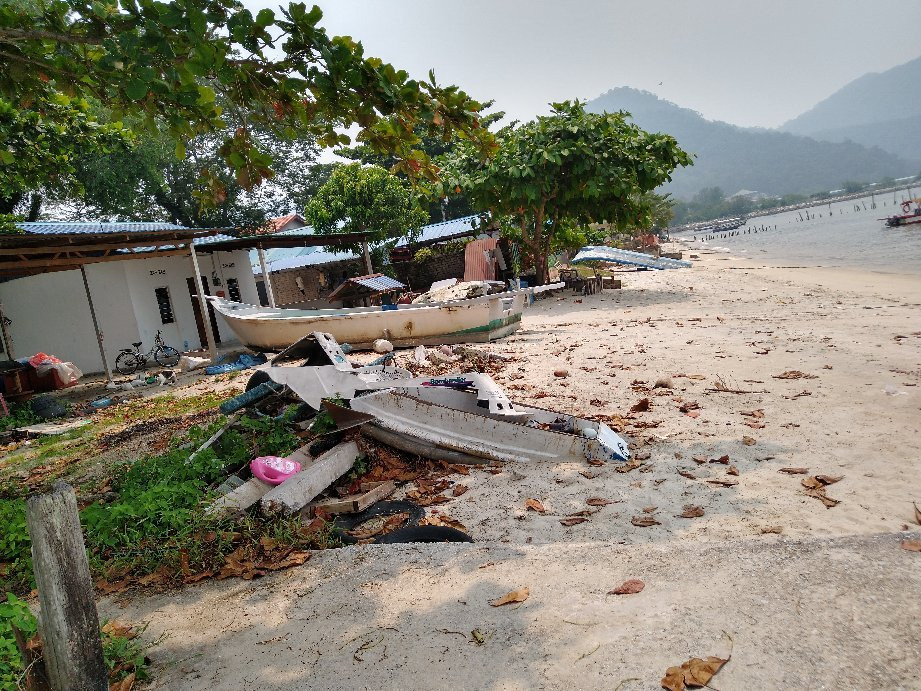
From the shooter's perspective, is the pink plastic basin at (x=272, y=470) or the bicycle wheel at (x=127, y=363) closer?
the pink plastic basin at (x=272, y=470)

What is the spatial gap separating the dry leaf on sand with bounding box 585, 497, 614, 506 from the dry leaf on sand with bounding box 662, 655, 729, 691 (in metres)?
2.32

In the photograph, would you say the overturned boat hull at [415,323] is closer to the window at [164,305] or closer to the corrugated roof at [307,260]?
the window at [164,305]

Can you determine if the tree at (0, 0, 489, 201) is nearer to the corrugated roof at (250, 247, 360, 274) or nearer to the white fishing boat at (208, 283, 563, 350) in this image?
the white fishing boat at (208, 283, 563, 350)

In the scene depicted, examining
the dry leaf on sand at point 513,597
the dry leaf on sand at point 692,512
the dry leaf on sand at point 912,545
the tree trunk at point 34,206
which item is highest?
the tree trunk at point 34,206

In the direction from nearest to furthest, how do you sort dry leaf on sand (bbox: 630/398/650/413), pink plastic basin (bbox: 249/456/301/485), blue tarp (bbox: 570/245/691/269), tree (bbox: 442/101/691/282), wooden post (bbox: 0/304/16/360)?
pink plastic basin (bbox: 249/456/301/485) < dry leaf on sand (bbox: 630/398/650/413) < wooden post (bbox: 0/304/16/360) < tree (bbox: 442/101/691/282) < blue tarp (bbox: 570/245/691/269)

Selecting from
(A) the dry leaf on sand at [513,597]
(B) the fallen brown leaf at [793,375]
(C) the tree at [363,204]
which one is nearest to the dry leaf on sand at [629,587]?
(A) the dry leaf on sand at [513,597]

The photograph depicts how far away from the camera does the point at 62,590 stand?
7.29 ft

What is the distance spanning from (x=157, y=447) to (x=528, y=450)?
475 centimetres

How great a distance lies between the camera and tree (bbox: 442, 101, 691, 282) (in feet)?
62.4

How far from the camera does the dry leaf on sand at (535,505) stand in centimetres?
455

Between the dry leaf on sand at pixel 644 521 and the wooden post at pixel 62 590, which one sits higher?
the wooden post at pixel 62 590

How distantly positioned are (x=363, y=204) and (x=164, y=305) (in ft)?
33.0

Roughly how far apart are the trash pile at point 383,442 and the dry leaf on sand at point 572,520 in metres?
0.81

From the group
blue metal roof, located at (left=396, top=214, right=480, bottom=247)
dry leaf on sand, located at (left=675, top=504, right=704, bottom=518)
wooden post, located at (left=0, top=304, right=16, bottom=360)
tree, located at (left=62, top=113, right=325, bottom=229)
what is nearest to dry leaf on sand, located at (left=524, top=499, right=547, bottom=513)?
dry leaf on sand, located at (left=675, top=504, right=704, bottom=518)
